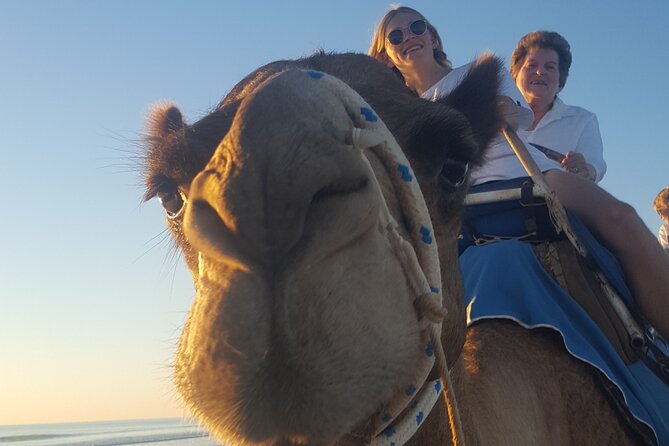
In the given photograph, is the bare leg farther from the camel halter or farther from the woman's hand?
the camel halter

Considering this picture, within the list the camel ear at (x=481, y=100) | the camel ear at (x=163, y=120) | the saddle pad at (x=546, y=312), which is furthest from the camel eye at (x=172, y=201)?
the saddle pad at (x=546, y=312)

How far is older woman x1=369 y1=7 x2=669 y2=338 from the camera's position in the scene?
146 inches

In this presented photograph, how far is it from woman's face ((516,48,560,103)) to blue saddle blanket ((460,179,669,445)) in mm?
2101

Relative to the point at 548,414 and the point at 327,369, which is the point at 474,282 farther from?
the point at 327,369

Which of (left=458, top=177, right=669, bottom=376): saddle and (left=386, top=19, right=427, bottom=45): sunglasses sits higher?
(left=386, top=19, right=427, bottom=45): sunglasses

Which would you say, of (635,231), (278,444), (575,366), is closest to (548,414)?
(575,366)

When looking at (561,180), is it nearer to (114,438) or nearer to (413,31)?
(413,31)

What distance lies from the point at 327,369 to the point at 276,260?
0.94ft

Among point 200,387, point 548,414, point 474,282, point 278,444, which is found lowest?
point 548,414

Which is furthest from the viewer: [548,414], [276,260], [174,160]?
[548,414]

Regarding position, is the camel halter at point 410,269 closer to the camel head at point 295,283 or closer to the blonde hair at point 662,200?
the camel head at point 295,283

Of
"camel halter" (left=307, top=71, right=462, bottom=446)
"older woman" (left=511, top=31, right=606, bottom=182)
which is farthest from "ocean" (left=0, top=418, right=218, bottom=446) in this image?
"camel halter" (left=307, top=71, right=462, bottom=446)

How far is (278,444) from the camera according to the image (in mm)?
1628

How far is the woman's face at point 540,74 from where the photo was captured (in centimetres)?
558
